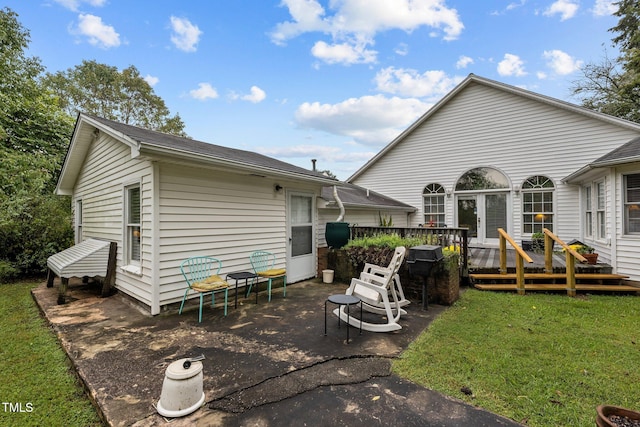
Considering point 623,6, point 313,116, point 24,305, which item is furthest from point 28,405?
point 623,6

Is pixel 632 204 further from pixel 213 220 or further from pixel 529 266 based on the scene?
pixel 213 220

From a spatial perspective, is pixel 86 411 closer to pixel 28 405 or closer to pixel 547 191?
pixel 28 405

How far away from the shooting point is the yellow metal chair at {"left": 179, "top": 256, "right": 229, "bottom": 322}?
167 inches

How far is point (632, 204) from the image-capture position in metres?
5.92

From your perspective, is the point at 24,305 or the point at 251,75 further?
the point at 251,75

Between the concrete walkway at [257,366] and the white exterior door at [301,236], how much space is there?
180 cm

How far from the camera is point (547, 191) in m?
9.25

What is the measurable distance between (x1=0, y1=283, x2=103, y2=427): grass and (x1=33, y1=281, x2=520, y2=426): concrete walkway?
119mm

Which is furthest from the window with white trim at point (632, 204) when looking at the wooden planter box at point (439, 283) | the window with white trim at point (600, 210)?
the wooden planter box at point (439, 283)

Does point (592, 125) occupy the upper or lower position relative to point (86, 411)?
upper

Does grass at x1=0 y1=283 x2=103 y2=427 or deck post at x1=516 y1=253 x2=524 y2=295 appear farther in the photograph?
deck post at x1=516 y1=253 x2=524 y2=295

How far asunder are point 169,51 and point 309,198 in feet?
28.2

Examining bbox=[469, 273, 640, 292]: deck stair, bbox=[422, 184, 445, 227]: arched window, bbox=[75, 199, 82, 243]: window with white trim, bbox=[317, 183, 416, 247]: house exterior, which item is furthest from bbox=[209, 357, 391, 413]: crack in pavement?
bbox=[422, 184, 445, 227]: arched window

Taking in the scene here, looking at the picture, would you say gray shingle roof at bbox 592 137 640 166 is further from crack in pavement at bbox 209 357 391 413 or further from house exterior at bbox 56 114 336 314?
crack in pavement at bbox 209 357 391 413
